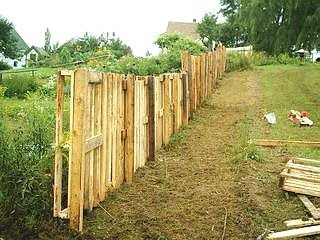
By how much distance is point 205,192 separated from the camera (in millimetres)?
5895

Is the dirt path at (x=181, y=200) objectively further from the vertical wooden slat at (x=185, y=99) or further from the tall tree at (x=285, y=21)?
the tall tree at (x=285, y=21)

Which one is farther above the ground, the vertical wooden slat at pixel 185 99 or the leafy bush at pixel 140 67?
the leafy bush at pixel 140 67

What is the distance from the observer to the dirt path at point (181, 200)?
15.3 ft

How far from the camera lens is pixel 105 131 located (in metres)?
5.26

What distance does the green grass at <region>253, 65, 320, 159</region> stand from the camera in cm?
973

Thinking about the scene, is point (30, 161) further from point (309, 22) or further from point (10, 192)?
point (309, 22)

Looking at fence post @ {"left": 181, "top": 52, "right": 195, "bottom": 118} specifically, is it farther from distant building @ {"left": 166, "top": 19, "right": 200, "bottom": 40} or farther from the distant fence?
distant building @ {"left": 166, "top": 19, "right": 200, "bottom": 40}

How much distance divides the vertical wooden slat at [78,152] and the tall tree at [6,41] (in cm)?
3777

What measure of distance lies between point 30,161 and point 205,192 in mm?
2203

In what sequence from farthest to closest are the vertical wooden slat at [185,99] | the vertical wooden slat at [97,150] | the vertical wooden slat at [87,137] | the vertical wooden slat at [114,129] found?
1. the vertical wooden slat at [185,99]
2. the vertical wooden slat at [114,129]
3. the vertical wooden slat at [97,150]
4. the vertical wooden slat at [87,137]

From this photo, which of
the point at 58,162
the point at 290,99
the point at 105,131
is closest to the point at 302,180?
the point at 105,131

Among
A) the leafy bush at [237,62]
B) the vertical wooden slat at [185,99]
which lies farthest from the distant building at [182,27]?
the vertical wooden slat at [185,99]

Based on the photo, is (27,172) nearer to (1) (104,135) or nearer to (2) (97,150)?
(2) (97,150)

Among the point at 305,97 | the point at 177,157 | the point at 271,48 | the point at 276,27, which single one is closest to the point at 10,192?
the point at 177,157
